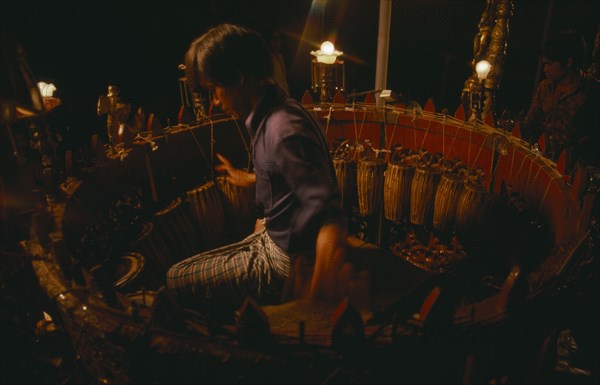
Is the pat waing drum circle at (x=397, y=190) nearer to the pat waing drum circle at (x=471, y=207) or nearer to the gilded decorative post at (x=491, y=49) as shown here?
the pat waing drum circle at (x=471, y=207)

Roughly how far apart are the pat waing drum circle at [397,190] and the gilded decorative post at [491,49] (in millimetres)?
1432

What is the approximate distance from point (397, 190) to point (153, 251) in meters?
2.37

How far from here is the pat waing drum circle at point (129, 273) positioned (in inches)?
110

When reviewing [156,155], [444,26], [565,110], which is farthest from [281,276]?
[444,26]

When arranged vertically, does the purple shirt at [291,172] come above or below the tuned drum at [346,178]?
above

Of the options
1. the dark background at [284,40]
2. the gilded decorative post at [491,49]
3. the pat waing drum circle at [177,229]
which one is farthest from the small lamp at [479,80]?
the dark background at [284,40]

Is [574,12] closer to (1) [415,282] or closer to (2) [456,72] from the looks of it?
(2) [456,72]

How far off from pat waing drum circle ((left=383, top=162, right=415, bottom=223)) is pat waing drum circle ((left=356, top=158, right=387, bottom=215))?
0.21ft

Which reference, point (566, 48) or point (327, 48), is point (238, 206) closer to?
point (327, 48)

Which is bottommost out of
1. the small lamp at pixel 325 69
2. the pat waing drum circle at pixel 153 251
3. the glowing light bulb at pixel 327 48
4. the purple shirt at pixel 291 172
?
the pat waing drum circle at pixel 153 251

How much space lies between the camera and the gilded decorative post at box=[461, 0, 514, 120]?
499 centimetres

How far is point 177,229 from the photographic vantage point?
138 inches

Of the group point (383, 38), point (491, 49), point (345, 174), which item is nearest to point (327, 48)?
point (383, 38)

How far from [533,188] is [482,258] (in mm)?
917
